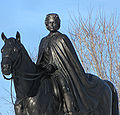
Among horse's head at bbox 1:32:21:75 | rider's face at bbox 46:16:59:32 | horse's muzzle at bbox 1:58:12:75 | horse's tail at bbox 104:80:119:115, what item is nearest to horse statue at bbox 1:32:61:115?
horse's head at bbox 1:32:21:75

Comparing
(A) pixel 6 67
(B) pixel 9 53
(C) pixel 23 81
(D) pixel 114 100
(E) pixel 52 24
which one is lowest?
(D) pixel 114 100

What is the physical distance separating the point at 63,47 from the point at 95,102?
4.38 feet

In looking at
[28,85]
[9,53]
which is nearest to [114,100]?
[28,85]

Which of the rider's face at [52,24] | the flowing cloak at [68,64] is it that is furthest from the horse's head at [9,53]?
the rider's face at [52,24]

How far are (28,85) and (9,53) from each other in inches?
29.2

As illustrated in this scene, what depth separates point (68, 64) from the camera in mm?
6633

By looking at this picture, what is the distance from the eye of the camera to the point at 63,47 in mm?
6617

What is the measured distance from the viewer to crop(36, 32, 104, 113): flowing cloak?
21.5 feet

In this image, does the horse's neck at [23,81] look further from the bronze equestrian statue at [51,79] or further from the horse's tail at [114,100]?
the horse's tail at [114,100]

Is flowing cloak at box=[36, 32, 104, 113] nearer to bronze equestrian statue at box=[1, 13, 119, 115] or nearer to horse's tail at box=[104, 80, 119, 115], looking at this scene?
bronze equestrian statue at box=[1, 13, 119, 115]

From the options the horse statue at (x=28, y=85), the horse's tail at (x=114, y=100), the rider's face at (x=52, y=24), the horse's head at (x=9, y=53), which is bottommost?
the horse's tail at (x=114, y=100)

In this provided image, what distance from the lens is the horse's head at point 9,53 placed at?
567 centimetres

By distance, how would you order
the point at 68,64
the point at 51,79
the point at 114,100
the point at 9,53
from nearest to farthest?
the point at 9,53 → the point at 51,79 → the point at 68,64 → the point at 114,100

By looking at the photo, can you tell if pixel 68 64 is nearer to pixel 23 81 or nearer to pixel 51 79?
pixel 51 79
